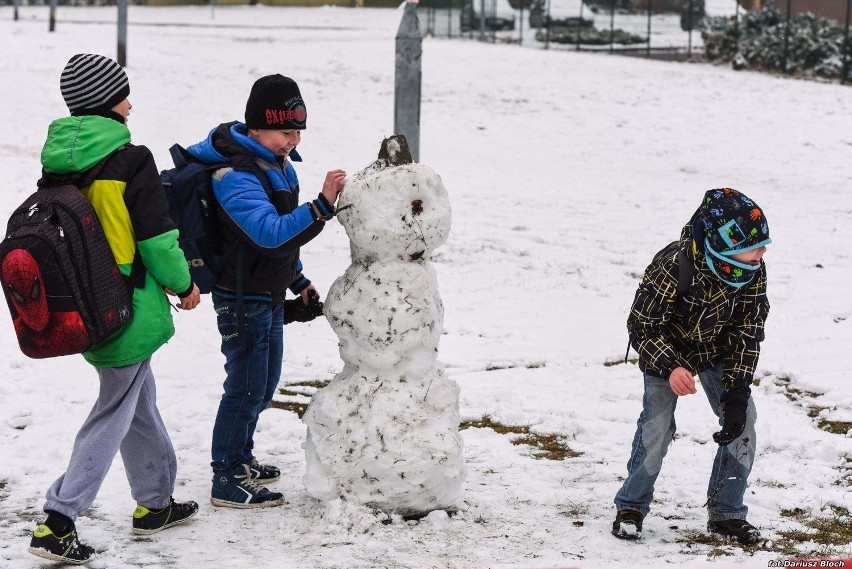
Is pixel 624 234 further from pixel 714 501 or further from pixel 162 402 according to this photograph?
pixel 714 501

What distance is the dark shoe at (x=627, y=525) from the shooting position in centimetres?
449

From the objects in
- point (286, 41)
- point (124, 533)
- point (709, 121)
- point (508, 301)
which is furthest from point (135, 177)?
point (286, 41)

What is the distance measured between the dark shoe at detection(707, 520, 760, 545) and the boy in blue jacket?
185 cm

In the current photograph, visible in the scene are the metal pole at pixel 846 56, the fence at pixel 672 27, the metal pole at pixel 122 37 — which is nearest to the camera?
the metal pole at pixel 122 37

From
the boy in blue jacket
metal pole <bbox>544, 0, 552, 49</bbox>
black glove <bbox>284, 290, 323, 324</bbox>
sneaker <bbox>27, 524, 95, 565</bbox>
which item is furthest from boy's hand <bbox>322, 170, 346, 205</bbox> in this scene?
metal pole <bbox>544, 0, 552, 49</bbox>

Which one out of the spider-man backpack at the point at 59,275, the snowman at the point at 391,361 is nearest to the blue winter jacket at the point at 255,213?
the snowman at the point at 391,361

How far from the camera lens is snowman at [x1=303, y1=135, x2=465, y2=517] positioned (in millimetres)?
4535

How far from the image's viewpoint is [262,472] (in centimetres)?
513

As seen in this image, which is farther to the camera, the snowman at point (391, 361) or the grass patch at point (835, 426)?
the grass patch at point (835, 426)

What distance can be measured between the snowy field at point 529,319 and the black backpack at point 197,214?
42.1 inches

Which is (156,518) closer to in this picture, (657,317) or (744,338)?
(657,317)

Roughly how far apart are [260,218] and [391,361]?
78cm

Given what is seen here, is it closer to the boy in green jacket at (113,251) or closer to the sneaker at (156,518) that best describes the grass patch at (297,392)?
the sneaker at (156,518)

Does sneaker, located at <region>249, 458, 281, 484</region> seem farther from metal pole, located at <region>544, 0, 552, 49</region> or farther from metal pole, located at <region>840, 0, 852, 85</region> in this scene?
metal pole, located at <region>544, 0, 552, 49</region>
